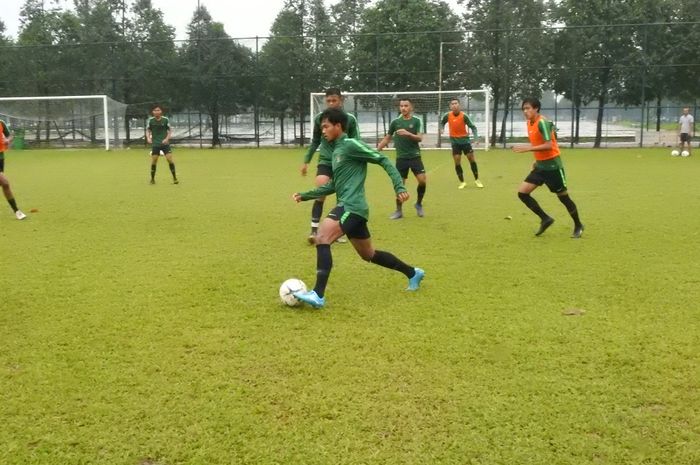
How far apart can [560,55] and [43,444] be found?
1131 inches

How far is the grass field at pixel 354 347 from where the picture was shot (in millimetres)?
3246

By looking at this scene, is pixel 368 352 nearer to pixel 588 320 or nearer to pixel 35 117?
pixel 588 320

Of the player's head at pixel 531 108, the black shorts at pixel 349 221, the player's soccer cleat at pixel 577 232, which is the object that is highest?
the player's head at pixel 531 108

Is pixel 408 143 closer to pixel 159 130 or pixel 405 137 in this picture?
pixel 405 137

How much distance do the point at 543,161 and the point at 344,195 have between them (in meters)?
3.83

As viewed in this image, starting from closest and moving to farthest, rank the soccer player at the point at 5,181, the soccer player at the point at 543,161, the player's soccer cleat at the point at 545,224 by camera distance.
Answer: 1. the soccer player at the point at 543,161
2. the player's soccer cleat at the point at 545,224
3. the soccer player at the point at 5,181

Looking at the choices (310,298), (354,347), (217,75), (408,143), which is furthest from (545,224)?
(217,75)

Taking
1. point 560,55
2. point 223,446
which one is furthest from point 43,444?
point 560,55

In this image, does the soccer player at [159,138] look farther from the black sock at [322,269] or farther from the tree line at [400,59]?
the tree line at [400,59]

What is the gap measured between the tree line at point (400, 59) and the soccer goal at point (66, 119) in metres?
1.39

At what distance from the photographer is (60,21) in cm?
3591

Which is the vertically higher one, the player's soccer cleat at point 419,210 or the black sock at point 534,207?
the black sock at point 534,207

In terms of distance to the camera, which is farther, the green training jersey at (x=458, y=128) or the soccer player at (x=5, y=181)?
the green training jersey at (x=458, y=128)

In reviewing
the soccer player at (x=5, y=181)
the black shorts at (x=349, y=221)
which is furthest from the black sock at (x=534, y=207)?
the soccer player at (x=5, y=181)
